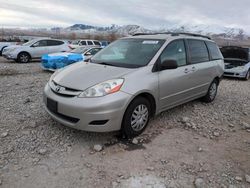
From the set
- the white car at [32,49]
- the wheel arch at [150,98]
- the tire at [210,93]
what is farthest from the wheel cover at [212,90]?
the white car at [32,49]

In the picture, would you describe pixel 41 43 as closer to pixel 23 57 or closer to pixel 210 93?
pixel 23 57

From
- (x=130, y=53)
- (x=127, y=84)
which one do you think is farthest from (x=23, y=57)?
(x=127, y=84)

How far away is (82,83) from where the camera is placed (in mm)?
3594

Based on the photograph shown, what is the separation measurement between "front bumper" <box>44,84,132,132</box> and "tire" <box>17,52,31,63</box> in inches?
446

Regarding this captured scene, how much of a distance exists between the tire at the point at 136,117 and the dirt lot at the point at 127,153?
0.17m

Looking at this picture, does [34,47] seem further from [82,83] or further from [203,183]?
[203,183]

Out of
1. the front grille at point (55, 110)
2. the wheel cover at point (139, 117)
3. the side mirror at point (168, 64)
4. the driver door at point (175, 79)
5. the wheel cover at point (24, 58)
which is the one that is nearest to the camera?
the front grille at point (55, 110)

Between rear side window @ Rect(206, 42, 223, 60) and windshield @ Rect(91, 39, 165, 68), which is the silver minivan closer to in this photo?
windshield @ Rect(91, 39, 165, 68)

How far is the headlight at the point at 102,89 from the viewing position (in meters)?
3.43

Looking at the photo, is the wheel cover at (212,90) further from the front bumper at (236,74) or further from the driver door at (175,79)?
the front bumper at (236,74)

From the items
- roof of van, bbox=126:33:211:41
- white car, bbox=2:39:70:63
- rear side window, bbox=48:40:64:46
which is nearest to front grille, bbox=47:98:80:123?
roof of van, bbox=126:33:211:41

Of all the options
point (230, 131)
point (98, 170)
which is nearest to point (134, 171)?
point (98, 170)

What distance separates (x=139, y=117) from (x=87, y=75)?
108cm

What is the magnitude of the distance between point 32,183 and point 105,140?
1.33 m
